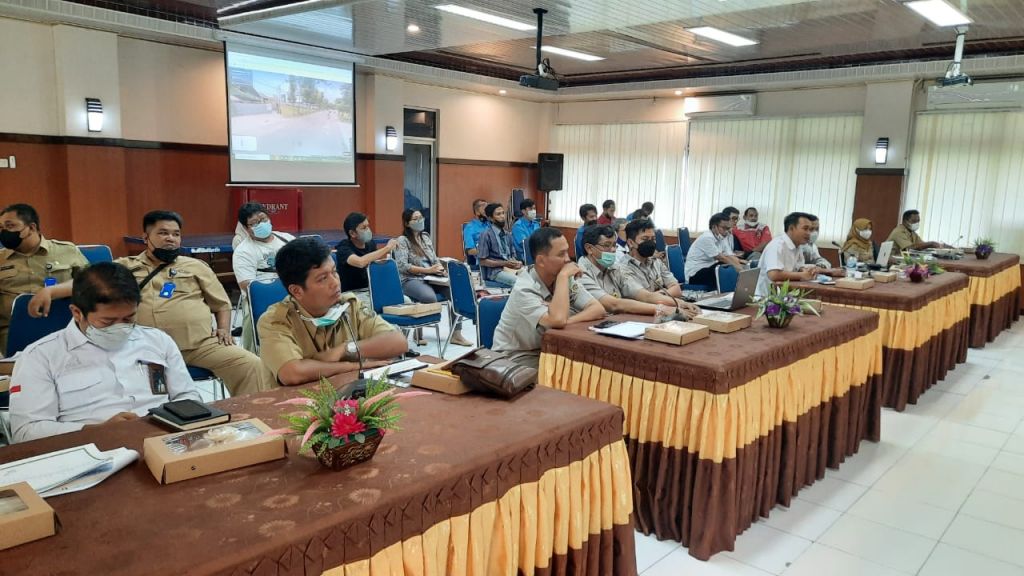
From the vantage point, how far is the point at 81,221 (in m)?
7.13

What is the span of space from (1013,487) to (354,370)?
3.63m

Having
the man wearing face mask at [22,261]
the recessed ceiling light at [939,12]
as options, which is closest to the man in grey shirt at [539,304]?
the man wearing face mask at [22,261]

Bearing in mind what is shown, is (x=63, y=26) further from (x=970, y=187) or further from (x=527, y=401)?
(x=970, y=187)

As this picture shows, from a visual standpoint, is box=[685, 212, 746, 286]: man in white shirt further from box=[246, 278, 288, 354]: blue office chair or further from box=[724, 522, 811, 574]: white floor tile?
box=[246, 278, 288, 354]: blue office chair

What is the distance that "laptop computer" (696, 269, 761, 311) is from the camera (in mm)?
3873

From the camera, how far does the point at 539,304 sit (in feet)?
11.1

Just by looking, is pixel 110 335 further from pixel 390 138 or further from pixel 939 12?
pixel 390 138

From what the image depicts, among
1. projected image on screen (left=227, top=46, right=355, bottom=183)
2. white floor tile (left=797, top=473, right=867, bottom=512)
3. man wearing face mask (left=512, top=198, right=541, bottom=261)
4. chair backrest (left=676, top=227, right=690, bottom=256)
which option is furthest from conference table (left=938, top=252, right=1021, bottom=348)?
projected image on screen (left=227, top=46, right=355, bottom=183)

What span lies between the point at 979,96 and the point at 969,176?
98cm

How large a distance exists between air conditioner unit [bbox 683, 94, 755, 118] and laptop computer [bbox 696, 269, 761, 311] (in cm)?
657

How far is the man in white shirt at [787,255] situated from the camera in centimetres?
519

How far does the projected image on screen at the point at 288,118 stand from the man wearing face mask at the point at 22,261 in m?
4.08

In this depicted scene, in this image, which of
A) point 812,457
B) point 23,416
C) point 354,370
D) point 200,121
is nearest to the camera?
point 23,416

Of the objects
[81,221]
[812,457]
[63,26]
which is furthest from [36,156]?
[812,457]
